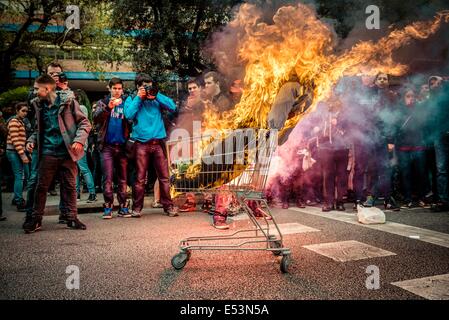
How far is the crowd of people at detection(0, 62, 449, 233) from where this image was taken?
5801 millimetres

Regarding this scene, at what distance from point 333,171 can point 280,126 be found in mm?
2347

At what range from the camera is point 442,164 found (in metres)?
7.30

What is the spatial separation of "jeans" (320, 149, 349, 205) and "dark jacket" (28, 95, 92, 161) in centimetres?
473

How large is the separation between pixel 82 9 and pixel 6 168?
7475 millimetres

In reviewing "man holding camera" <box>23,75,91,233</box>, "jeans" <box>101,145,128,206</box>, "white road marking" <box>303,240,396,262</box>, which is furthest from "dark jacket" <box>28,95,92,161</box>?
"white road marking" <box>303,240,396,262</box>

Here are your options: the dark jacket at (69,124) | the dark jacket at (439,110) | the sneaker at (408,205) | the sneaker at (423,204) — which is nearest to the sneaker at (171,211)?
the dark jacket at (69,124)

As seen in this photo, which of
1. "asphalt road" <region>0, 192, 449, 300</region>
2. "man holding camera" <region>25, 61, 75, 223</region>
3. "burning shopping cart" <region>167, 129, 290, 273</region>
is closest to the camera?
"asphalt road" <region>0, 192, 449, 300</region>

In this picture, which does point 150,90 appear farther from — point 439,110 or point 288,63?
point 439,110

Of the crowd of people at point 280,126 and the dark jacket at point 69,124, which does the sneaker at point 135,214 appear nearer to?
the crowd of people at point 280,126

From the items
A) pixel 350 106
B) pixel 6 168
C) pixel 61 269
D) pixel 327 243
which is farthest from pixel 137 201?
pixel 6 168

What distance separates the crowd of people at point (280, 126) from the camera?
580cm

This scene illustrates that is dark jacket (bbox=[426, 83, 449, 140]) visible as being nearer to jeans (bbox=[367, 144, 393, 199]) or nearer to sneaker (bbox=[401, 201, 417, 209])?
jeans (bbox=[367, 144, 393, 199])
